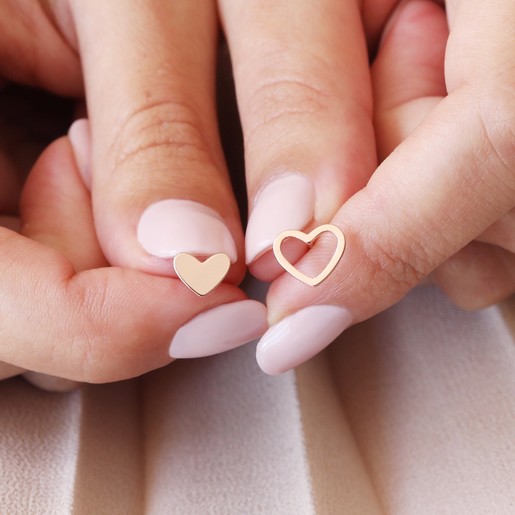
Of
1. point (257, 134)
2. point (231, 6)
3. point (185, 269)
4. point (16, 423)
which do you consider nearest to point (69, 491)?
point (16, 423)

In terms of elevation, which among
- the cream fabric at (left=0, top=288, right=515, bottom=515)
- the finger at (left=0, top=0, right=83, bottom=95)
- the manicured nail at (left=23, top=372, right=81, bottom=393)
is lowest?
the cream fabric at (left=0, top=288, right=515, bottom=515)

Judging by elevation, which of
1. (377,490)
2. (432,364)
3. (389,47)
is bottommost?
(377,490)

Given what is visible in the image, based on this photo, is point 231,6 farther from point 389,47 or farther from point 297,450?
point 297,450

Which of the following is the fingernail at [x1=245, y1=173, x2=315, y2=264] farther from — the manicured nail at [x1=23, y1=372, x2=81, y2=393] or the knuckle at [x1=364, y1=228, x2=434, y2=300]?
the manicured nail at [x1=23, y1=372, x2=81, y2=393]

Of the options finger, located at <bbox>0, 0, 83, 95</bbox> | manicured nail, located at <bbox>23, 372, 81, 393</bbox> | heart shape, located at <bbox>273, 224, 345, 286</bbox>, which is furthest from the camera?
finger, located at <bbox>0, 0, 83, 95</bbox>

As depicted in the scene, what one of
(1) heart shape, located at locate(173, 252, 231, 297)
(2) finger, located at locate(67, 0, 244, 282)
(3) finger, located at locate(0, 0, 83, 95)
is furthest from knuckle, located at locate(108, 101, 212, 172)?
(3) finger, located at locate(0, 0, 83, 95)

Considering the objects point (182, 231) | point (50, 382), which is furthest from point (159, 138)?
point (50, 382)

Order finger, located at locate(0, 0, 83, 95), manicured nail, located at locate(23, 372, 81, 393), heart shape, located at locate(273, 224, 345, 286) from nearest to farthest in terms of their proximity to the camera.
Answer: heart shape, located at locate(273, 224, 345, 286) < manicured nail, located at locate(23, 372, 81, 393) < finger, located at locate(0, 0, 83, 95)

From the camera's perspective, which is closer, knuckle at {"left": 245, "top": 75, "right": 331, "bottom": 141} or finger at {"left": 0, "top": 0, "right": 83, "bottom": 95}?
knuckle at {"left": 245, "top": 75, "right": 331, "bottom": 141}

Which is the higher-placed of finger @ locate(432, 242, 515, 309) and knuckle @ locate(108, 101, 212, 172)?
knuckle @ locate(108, 101, 212, 172)

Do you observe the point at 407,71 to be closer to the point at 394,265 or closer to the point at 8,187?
the point at 394,265
